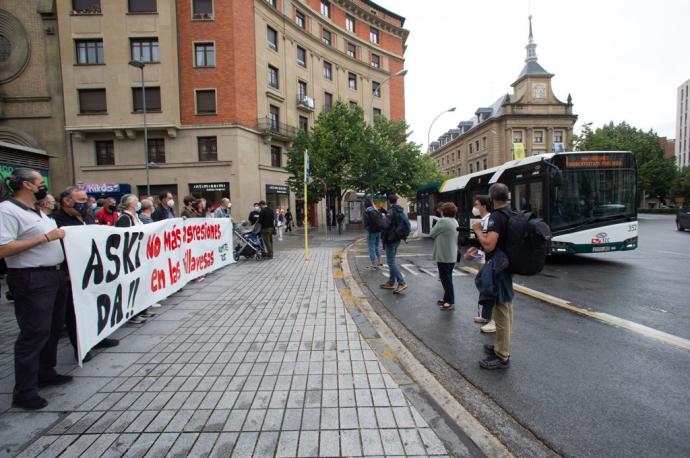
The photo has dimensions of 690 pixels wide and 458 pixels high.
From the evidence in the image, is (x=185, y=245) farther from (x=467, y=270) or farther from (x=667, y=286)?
(x=667, y=286)

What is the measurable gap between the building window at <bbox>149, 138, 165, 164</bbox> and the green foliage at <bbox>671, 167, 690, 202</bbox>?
65.3 m

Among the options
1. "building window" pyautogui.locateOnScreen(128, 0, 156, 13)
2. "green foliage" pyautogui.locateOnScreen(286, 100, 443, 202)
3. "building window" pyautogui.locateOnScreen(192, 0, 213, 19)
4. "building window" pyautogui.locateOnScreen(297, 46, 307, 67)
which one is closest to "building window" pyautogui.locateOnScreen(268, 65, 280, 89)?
"building window" pyautogui.locateOnScreen(297, 46, 307, 67)

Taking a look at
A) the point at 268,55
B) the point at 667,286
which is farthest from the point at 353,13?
the point at 667,286

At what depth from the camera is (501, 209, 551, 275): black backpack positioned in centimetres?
323

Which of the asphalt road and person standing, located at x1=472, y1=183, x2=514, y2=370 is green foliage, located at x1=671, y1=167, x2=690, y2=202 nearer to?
the asphalt road

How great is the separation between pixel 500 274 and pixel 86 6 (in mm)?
31577

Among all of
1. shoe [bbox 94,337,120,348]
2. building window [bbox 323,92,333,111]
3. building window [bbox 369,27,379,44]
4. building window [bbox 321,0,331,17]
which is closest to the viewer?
shoe [bbox 94,337,120,348]

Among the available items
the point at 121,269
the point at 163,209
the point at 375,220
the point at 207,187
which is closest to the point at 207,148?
the point at 207,187

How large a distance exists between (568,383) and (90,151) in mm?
29515

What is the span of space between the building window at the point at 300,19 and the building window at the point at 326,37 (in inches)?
92.6

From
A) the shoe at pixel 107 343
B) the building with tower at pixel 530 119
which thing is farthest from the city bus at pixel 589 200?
the building with tower at pixel 530 119

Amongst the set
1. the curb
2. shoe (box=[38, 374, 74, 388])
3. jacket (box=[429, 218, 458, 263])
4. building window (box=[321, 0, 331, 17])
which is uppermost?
building window (box=[321, 0, 331, 17])

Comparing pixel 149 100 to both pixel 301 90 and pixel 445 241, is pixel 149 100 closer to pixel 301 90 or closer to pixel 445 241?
pixel 301 90

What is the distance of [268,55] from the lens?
2675cm
